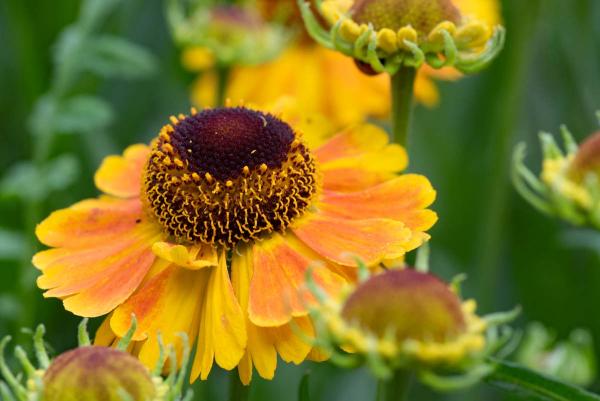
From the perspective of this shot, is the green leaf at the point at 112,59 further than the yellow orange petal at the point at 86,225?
Yes

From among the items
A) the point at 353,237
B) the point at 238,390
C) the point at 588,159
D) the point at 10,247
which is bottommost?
the point at 10,247

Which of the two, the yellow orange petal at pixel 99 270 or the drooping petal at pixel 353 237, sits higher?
the drooping petal at pixel 353 237

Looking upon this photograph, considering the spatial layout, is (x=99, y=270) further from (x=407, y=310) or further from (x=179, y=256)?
(x=407, y=310)

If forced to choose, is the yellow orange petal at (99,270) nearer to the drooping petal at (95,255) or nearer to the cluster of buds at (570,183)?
the drooping petal at (95,255)

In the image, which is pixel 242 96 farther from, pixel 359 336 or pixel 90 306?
pixel 359 336

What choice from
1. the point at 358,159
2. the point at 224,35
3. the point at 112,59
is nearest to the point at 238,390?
the point at 358,159

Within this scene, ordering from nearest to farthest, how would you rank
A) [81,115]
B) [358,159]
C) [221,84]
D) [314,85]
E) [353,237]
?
1. [353,237]
2. [358,159]
3. [81,115]
4. [221,84]
5. [314,85]

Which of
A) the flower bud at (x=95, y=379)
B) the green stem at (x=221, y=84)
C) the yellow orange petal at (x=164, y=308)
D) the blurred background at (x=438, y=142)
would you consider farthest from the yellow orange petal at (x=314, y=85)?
the flower bud at (x=95, y=379)
